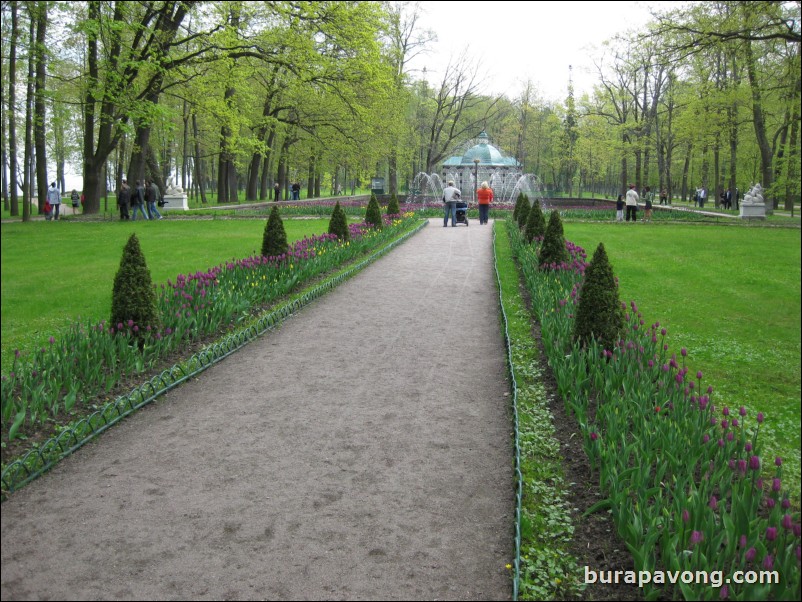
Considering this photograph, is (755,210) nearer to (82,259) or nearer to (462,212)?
(462,212)

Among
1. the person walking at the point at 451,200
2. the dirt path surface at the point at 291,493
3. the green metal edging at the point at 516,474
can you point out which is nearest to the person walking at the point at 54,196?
the person walking at the point at 451,200

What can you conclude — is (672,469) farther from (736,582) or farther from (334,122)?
(334,122)

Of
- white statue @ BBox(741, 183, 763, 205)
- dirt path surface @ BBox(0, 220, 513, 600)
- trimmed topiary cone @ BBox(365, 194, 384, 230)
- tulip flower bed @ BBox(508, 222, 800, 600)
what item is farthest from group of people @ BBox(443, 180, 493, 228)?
tulip flower bed @ BBox(508, 222, 800, 600)

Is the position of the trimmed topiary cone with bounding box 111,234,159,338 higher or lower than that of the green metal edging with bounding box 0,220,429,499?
higher

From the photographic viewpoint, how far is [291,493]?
4.04m

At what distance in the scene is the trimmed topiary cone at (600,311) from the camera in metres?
6.11

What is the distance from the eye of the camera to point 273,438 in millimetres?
4945

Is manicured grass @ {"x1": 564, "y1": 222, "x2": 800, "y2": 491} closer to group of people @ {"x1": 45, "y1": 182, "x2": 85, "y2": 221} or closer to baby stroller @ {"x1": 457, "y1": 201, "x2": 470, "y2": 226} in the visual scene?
baby stroller @ {"x1": 457, "y1": 201, "x2": 470, "y2": 226}

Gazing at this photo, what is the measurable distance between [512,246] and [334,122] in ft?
64.5

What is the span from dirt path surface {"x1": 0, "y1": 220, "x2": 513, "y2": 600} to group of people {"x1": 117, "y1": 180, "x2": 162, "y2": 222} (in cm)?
1852

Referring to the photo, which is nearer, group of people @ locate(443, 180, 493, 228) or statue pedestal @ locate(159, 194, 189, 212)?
group of people @ locate(443, 180, 493, 228)

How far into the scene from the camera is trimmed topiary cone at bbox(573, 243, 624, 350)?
6105mm

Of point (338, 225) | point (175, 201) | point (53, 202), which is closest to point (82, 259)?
point (338, 225)

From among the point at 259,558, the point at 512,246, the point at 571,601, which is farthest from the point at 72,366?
the point at 512,246
